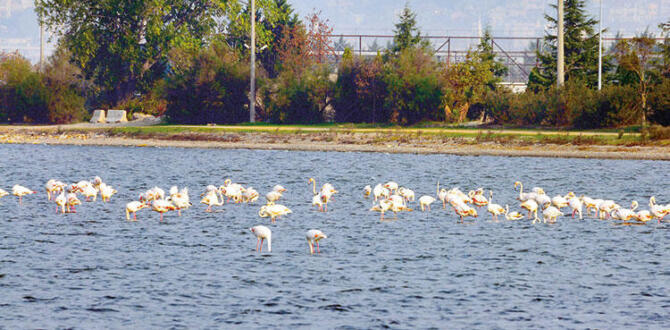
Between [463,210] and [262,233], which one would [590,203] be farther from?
[262,233]

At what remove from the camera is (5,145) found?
5300 centimetres

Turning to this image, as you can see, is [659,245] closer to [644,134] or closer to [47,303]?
[47,303]

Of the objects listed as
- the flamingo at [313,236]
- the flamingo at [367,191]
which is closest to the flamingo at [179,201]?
the flamingo at [367,191]

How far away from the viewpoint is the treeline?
168 feet

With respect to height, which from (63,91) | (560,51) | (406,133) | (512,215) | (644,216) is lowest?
(512,215)


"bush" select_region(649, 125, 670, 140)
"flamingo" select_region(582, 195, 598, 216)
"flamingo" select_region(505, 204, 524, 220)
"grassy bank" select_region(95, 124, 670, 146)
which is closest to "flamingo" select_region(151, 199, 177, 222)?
"flamingo" select_region(505, 204, 524, 220)

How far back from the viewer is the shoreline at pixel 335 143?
42469 millimetres

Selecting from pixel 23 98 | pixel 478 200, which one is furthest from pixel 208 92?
pixel 478 200

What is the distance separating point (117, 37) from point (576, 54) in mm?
31748

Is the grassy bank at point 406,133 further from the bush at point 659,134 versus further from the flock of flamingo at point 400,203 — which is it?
the flock of flamingo at point 400,203

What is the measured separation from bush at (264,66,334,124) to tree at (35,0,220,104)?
10.6 metres

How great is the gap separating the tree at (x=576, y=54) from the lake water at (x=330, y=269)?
29.2 metres

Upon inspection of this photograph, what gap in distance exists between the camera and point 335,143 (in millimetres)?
49562

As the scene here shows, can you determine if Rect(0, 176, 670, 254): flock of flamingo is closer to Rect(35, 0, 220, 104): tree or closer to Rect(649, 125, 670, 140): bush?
Rect(649, 125, 670, 140): bush
